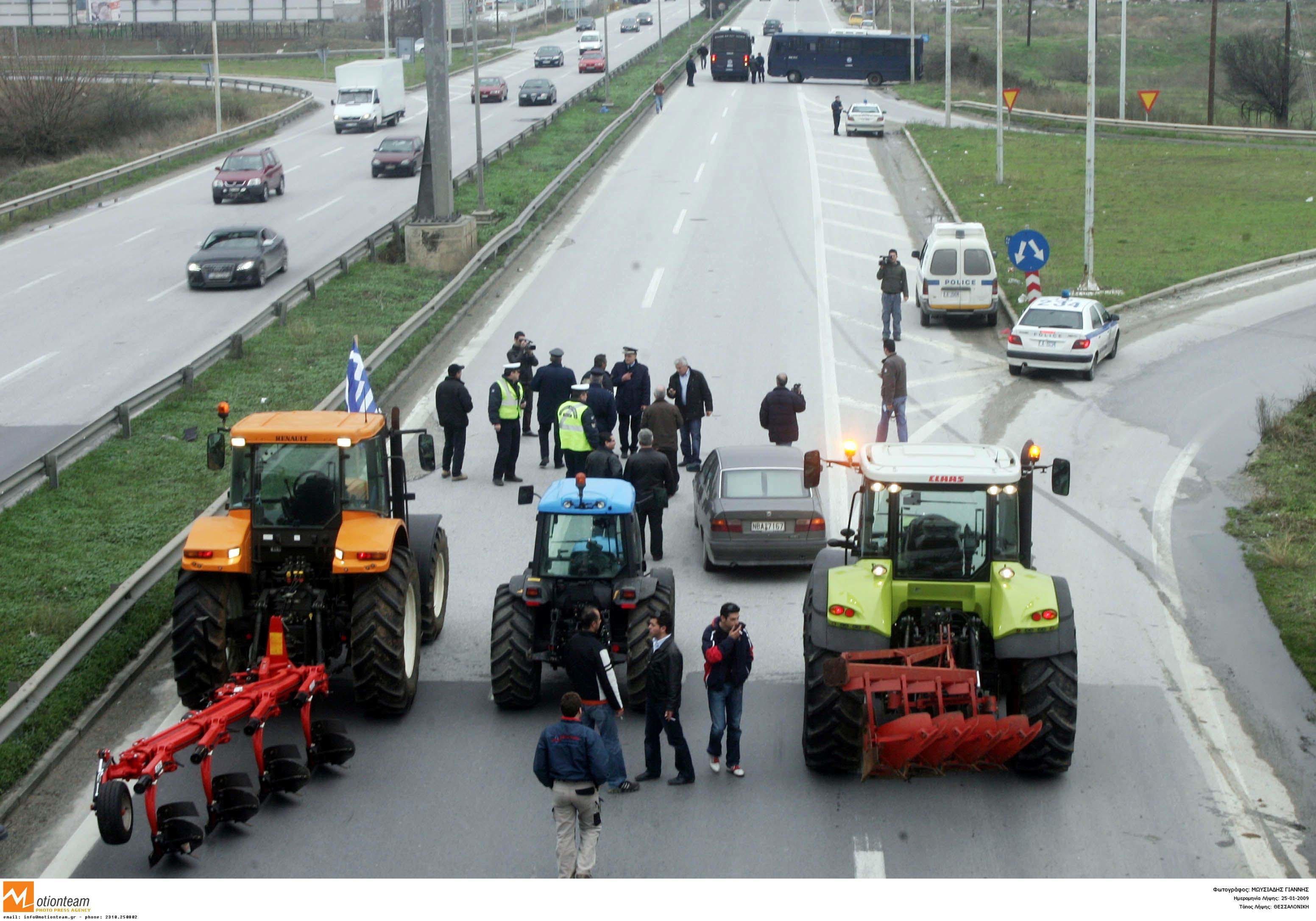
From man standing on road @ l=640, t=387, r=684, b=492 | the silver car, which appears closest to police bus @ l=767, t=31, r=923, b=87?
man standing on road @ l=640, t=387, r=684, b=492

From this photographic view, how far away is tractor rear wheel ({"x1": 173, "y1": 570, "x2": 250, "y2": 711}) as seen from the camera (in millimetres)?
12133

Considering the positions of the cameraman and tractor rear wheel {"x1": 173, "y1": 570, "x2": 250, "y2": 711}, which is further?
the cameraman

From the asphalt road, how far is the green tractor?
1.48 feet

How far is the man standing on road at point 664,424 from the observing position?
64.0 feet

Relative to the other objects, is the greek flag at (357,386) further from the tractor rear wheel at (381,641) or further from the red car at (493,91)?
the red car at (493,91)

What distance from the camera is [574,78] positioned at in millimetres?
83625

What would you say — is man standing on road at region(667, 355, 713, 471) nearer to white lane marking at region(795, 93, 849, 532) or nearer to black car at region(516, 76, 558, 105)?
white lane marking at region(795, 93, 849, 532)

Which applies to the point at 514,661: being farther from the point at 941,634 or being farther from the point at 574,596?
the point at 941,634

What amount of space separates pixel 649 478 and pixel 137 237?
2935cm

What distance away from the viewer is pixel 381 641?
12.3m

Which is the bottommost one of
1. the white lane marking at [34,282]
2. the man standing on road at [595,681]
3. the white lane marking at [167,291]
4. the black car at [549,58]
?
the man standing on road at [595,681]

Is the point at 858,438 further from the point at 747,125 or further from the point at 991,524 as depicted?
the point at 747,125

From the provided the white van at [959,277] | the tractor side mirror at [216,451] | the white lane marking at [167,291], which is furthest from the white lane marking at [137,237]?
the tractor side mirror at [216,451]

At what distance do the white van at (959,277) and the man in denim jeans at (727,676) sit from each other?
20032mm
